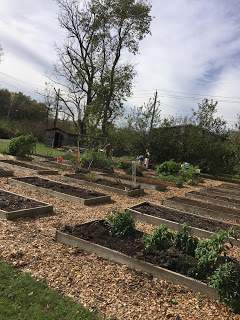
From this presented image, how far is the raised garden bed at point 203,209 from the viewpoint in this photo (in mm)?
11375

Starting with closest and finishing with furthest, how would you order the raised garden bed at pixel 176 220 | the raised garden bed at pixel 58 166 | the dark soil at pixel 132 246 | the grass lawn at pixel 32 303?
the grass lawn at pixel 32 303 → the dark soil at pixel 132 246 → the raised garden bed at pixel 176 220 → the raised garden bed at pixel 58 166

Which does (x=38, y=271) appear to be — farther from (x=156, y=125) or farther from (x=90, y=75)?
(x=90, y=75)

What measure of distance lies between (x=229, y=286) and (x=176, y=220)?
4477mm

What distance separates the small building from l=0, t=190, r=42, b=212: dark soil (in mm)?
26641

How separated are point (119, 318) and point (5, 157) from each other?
52.1ft

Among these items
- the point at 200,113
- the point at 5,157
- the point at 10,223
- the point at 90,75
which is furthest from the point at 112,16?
the point at 10,223

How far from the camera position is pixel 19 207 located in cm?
890

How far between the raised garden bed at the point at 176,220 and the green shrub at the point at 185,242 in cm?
199

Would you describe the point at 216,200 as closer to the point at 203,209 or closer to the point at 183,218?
the point at 203,209

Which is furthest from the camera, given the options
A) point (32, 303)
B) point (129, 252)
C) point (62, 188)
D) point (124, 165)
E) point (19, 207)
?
point (124, 165)

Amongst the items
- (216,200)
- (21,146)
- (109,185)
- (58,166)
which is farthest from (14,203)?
(21,146)

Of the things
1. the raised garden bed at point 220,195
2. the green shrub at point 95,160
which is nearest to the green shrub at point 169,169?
the green shrub at point 95,160

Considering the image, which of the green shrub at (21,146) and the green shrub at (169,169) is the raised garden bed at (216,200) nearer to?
the green shrub at (169,169)

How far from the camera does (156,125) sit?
28.1 m
